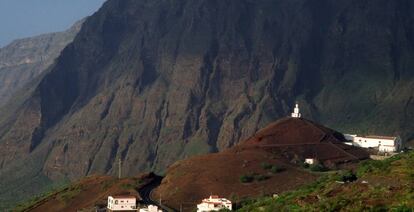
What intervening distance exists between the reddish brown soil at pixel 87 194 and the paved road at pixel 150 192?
1599mm

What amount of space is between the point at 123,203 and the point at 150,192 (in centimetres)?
1721

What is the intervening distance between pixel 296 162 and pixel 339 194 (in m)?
75.1

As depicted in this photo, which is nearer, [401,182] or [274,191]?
[401,182]

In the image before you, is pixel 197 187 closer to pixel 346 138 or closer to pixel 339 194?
pixel 346 138

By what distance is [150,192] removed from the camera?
146500 millimetres

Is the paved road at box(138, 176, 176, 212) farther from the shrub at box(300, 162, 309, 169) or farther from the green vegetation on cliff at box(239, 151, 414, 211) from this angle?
the green vegetation on cliff at box(239, 151, 414, 211)

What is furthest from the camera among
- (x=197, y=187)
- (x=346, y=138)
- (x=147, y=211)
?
(x=346, y=138)

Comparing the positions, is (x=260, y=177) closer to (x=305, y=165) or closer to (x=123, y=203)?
(x=305, y=165)

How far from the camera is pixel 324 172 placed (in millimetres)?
143750

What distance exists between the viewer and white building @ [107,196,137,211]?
129 metres

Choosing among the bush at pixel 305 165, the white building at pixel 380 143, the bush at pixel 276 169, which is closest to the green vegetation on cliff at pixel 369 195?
the bush at pixel 276 169

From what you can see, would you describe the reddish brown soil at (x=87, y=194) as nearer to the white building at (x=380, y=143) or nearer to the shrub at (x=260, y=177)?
the shrub at (x=260, y=177)

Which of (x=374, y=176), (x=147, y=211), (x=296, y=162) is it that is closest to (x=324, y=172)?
(x=296, y=162)

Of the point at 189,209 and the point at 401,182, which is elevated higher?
the point at 401,182
